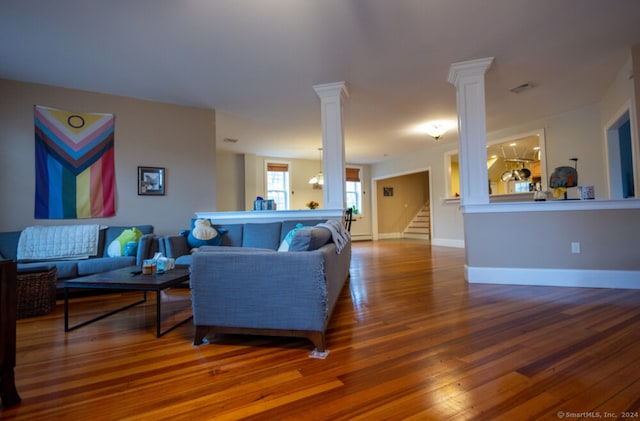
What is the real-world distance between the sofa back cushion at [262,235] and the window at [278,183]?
4190mm

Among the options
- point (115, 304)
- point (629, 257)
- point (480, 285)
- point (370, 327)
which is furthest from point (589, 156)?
point (115, 304)

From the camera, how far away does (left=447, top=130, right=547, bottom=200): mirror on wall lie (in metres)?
5.75

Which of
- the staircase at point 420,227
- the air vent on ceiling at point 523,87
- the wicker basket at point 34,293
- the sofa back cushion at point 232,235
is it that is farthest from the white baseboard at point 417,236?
the wicker basket at point 34,293

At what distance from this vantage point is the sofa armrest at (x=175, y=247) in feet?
11.2

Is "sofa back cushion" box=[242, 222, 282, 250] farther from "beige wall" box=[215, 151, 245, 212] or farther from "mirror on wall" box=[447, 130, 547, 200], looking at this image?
"mirror on wall" box=[447, 130, 547, 200]

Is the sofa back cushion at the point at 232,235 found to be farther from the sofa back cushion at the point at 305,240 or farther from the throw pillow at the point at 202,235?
the sofa back cushion at the point at 305,240

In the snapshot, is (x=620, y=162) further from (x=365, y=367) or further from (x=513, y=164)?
(x=365, y=367)

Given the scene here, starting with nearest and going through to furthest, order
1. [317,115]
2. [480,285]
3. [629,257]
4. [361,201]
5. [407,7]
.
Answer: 1. [407,7]
2. [629,257]
3. [480,285]
4. [317,115]
5. [361,201]

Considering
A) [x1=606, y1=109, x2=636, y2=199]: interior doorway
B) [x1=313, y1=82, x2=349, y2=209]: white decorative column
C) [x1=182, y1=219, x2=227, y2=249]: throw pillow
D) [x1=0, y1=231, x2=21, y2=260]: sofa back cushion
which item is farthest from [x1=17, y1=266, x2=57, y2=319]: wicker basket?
[x1=606, y1=109, x2=636, y2=199]: interior doorway

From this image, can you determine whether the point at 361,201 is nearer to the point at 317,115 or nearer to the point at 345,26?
the point at 317,115

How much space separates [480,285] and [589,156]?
342 centimetres

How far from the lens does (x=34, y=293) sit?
8.42ft

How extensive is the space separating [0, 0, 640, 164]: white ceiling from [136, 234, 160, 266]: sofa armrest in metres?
2.00

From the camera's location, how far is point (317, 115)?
16.6 feet
